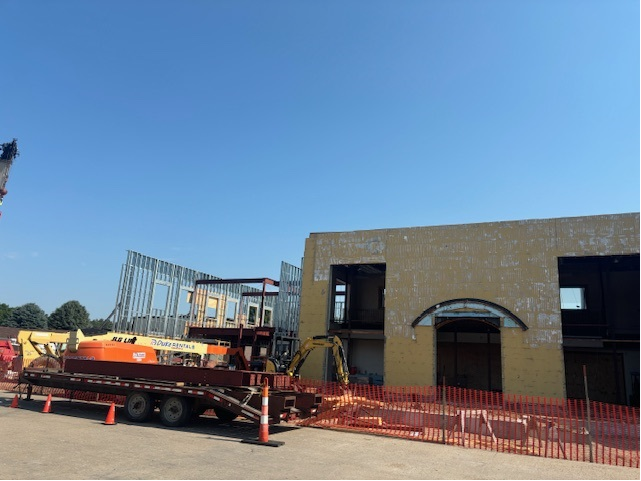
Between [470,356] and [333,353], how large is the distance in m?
14.3

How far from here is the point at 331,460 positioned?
8648 millimetres

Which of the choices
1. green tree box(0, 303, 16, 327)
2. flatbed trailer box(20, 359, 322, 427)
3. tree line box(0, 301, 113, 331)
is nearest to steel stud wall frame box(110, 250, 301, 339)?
flatbed trailer box(20, 359, 322, 427)

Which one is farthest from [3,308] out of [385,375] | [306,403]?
Result: [306,403]

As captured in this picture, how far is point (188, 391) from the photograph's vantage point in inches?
469

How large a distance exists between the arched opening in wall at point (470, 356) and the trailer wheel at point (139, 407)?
18960mm

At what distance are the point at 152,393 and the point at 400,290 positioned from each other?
50.3 feet

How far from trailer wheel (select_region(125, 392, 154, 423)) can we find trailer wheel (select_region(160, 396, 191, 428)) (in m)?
0.44

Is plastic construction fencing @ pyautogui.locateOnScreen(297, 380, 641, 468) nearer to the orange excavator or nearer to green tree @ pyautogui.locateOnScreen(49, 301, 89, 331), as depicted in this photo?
the orange excavator

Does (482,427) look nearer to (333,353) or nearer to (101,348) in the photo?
(333,353)

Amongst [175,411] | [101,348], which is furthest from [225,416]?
[101,348]

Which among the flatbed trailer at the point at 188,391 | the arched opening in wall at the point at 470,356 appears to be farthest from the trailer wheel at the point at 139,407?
the arched opening in wall at the point at 470,356

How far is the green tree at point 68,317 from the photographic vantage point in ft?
292

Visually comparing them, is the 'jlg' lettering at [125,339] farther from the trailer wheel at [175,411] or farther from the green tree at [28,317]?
the green tree at [28,317]

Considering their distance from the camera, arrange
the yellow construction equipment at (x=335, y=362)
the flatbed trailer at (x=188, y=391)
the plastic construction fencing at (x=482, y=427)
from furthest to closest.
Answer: the yellow construction equipment at (x=335, y=362), the flatbed trailer at (x=188, y=391), the plastic construction fencing at (x=482, y=427)
